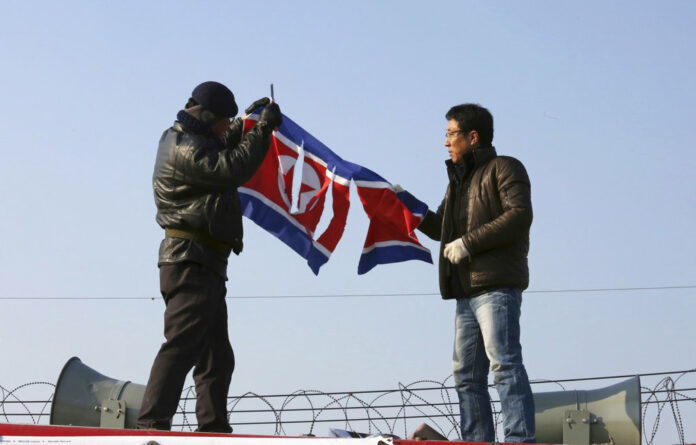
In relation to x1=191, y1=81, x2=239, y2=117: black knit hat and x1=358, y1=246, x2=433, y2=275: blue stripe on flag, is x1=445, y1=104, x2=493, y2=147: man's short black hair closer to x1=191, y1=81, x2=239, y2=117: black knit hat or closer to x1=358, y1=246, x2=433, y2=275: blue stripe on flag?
x1=191, y1=81, x2=239, y2=117: black knit hat

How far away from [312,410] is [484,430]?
1.64m

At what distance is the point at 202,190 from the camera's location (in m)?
5.39

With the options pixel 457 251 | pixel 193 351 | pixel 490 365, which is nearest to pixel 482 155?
pixel 457 251

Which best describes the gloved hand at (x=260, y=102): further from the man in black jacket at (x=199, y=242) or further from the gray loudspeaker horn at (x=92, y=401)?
the gray loudspeaker horn at (x=92, y=401)

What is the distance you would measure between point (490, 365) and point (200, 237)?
1711 millimetres

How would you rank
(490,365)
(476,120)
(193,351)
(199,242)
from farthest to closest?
(476,120), (490,365), (199,242), (193,351)

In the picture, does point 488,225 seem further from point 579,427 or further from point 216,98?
point 216,98

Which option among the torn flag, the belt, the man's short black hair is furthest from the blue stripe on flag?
the belt

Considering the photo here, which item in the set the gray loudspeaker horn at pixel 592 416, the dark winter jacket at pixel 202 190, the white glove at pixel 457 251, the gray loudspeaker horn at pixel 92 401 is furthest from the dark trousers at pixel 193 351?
the gray loudspeaker horn at pixel 592 416

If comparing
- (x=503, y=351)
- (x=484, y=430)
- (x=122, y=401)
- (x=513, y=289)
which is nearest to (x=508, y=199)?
(x=513, y=289)

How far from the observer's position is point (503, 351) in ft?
17.4

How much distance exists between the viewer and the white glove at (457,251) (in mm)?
5547

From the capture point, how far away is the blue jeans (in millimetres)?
5219

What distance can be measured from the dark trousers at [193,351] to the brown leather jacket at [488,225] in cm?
133
